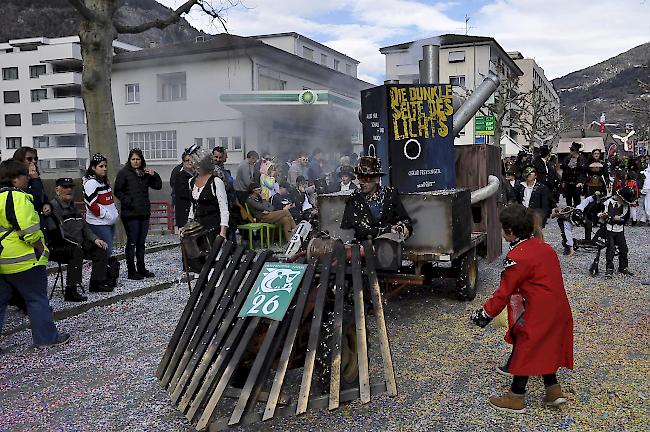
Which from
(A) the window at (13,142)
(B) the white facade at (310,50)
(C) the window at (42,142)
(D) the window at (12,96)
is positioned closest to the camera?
(B) the white facade at (310,50)

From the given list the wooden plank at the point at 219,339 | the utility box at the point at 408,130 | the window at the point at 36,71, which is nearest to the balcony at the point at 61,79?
the window at the point at 36,71

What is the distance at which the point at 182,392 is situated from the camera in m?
3.70

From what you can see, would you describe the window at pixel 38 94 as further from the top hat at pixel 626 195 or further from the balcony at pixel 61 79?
the top hat at pixel 626 195

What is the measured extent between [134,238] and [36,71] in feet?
169

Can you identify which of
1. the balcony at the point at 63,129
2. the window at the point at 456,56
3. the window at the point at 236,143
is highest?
the window at the point at 456,56

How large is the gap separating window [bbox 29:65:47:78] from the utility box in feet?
173

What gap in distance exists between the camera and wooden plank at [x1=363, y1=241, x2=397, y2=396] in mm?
3429

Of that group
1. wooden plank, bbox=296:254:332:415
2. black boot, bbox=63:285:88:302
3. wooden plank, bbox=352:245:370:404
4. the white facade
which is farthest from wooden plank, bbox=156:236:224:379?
the white facade

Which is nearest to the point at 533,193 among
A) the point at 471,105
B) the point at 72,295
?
the point at 471,105

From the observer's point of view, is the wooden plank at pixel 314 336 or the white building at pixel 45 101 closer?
the wooden plank at pixel 314 336

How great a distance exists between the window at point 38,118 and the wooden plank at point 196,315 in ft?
174

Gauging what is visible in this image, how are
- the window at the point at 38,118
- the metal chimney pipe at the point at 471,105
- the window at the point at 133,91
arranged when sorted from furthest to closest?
the window at the point at 38,118 → the window at the point at 133,91 → the metal chimney pipe at the point at 471,105

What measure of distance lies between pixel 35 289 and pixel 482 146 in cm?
550

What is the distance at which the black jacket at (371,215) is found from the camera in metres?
5.46
